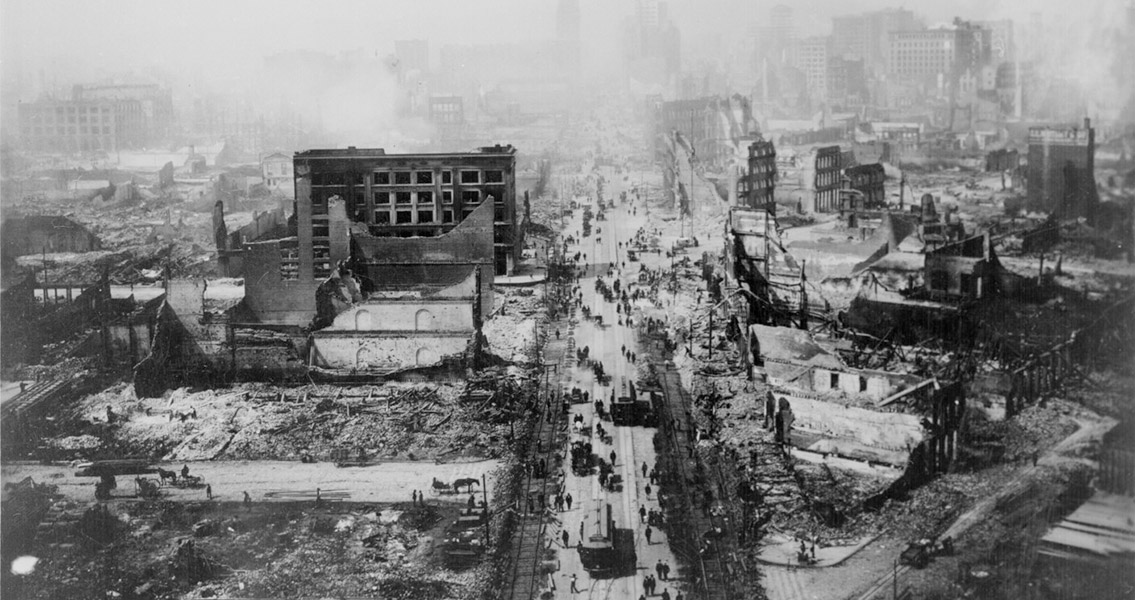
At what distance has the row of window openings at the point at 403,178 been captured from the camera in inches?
1916

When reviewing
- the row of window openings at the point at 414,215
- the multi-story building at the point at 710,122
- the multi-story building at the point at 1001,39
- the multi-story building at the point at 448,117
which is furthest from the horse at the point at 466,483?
the multi-story building at the point at 710,122

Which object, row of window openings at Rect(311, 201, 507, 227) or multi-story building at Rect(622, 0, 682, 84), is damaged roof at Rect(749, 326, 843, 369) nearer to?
multi-story building at Rect(622, 0, 682, 84)

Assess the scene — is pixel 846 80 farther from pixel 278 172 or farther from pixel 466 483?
pixel 466 483

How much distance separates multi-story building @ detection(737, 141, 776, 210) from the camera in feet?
219

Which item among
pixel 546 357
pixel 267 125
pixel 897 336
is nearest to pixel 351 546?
pixel 546 357

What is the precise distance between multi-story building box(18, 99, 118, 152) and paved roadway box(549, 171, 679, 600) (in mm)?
31165

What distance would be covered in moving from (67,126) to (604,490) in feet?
147

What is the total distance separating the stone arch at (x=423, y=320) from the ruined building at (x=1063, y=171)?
79.4 ft

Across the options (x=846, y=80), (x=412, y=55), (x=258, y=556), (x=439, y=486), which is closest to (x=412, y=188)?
(x=412, y=55)

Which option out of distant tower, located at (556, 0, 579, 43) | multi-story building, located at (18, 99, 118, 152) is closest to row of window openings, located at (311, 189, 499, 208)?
distant tower, located at (556, 0, 579, 43)

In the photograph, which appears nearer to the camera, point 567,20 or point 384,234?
point 567,20

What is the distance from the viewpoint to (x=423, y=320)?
3791 cm

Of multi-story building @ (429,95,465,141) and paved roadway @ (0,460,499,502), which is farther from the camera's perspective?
multi-story building @ (429,95,465,141)

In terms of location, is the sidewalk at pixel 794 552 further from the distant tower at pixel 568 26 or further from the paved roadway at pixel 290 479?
the distant tower at pixel 568 26
